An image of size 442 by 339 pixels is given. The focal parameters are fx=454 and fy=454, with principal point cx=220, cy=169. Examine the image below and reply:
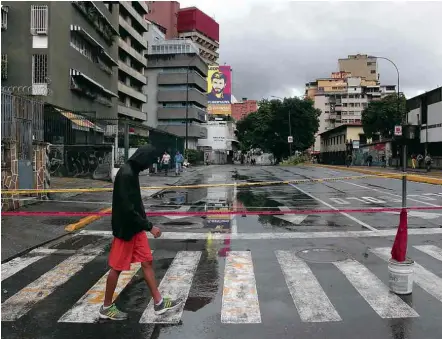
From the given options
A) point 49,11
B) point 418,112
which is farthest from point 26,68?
point 418,112

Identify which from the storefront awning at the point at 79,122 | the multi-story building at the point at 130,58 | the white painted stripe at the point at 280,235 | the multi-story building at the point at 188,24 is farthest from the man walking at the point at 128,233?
the multi-story building at the point at 188,24

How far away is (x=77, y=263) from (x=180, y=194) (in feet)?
38.2

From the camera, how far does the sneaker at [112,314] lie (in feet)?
15.4

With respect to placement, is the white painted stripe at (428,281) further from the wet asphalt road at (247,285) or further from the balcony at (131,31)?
the balcony at (131,31)

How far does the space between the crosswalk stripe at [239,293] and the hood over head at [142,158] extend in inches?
70.9

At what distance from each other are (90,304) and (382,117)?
68.0m

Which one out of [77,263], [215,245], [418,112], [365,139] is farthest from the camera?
[365,139]

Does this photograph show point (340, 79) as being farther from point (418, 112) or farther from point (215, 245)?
point (215, 245)

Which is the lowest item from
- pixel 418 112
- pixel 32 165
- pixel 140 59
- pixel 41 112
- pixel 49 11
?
pixel 32 165

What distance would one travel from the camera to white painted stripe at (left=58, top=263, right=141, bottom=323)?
4742mm

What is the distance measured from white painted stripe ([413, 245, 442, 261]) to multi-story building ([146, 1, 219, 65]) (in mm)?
103048

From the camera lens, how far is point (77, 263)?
709cm

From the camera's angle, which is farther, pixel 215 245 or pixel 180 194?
pixel 180 194

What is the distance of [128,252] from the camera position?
4820 millimetres
